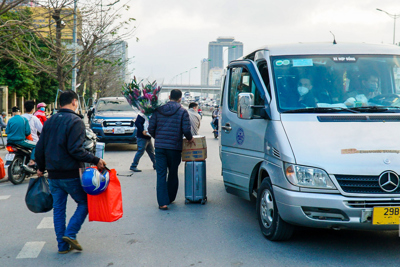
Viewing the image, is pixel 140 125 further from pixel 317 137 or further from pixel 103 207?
pixel 317 137

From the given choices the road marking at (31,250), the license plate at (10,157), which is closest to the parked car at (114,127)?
the license plate at (10,157)

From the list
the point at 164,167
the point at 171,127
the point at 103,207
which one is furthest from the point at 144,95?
the point at 103,207

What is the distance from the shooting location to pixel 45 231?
5.86m

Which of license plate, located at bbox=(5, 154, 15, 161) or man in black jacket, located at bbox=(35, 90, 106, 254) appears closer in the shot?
man in black jacket, located at bbox=(35, 90, 106, 254)

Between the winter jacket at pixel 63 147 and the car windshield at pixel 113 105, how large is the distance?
1255 cm

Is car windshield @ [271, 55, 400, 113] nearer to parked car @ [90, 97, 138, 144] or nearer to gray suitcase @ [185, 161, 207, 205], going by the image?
gray suitcase @ [185, 161, 207, 205]

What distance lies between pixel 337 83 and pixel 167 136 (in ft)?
8.50

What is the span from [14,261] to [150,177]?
5.59m

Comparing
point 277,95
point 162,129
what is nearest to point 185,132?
point 162,129

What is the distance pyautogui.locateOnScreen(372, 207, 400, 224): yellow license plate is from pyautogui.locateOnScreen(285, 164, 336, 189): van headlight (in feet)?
1.47

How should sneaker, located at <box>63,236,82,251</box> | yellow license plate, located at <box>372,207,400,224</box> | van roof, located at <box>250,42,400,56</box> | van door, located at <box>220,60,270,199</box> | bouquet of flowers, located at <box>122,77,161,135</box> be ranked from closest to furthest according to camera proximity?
yellow license plate, located at <box>372,207,400,224</box>, sneaker, located at <box>63,236,82,251</box>, van door, located at <box>220,60,270,199</box>, van roof, located at <box>250,42,400,56</box>, bouquet of flowers, located at <box>122,77,161,135</box>

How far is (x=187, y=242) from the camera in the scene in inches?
210

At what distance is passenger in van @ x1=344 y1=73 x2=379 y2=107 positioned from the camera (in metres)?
5.41

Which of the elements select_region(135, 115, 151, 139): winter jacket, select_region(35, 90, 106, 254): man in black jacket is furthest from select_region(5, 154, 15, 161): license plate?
select_region(35, 90, 106, 254): man in black jacket
